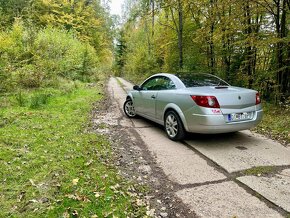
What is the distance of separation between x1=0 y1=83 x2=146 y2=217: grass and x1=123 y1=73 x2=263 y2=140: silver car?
1.59m

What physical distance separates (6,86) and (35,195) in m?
7.41

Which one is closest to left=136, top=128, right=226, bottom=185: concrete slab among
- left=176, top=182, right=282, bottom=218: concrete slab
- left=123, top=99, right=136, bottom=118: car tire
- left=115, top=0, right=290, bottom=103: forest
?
left=176, top=182, right=282, bottom=218: concrete slab

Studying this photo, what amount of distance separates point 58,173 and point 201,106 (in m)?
2.84

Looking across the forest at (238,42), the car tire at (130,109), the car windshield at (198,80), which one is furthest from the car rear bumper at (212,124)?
the forest at (238,42)

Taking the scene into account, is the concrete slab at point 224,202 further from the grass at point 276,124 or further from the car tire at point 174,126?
the grass at point 276,124

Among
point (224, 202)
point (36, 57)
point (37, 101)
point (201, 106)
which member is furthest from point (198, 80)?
point (36, 57)

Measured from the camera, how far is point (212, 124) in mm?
4887

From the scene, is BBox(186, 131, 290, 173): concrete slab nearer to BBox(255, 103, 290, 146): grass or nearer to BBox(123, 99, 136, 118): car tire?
BBox(255, 103, 290, 146): grass

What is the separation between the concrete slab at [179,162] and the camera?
387 cm

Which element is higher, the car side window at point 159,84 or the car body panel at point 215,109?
the car side window at point 159,84

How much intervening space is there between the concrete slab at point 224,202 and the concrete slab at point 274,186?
18 cm

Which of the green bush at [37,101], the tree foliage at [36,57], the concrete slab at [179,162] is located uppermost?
the tree foliage at [36,57]

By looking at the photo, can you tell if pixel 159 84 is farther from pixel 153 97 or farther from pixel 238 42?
pixel 238 42

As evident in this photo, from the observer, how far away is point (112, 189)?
134 inches
